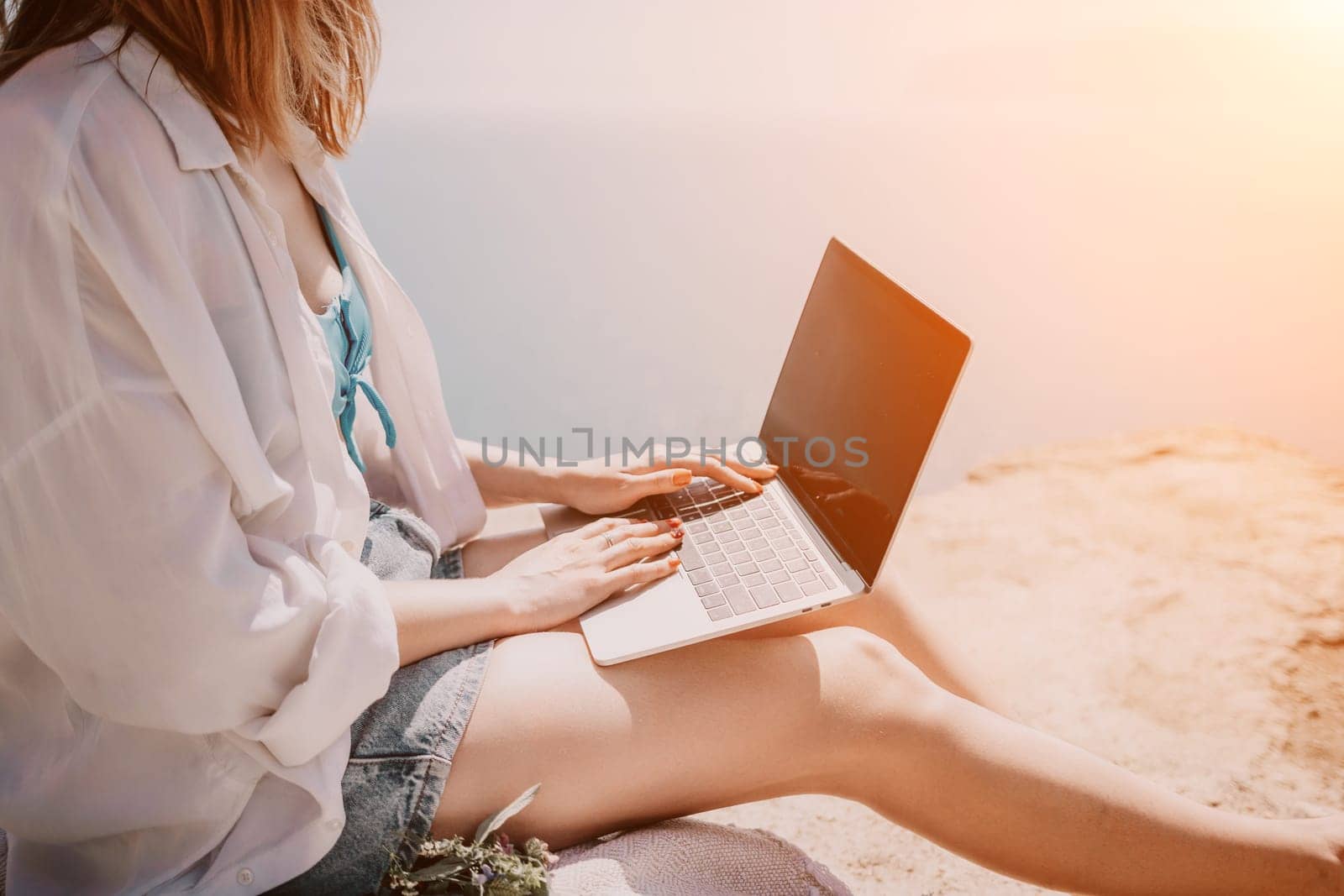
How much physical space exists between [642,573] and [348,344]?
409 millimetres

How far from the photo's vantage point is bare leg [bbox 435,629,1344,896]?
2.85 ft

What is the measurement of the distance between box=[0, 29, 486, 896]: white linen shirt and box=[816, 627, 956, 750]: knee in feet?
1.40

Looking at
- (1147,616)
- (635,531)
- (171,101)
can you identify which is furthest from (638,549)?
(1147,616)

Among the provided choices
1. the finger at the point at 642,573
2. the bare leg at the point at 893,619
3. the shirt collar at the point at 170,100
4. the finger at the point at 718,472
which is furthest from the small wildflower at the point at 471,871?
the shirt collar at the point at 170,100

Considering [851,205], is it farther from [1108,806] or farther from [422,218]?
[1108,806]

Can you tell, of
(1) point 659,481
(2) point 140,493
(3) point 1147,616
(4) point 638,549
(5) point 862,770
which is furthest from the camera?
(3) point 1147,616

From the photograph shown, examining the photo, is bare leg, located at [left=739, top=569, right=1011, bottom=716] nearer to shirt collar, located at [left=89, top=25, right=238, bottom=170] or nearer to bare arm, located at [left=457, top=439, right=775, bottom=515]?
bare arm, located at [left=457, top=439, right=775, bottom=515]

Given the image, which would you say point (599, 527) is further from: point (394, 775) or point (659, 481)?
point (394, 775)

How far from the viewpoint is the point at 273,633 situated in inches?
28.6

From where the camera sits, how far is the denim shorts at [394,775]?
0.81 meters

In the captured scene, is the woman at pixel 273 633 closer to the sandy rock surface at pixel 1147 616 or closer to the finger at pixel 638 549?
the finger at pixel 638 549

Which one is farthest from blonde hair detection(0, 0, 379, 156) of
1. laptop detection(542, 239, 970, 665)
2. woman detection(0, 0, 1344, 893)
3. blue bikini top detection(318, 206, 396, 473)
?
laptop detection(542, 239, 970, 665)

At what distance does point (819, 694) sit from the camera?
0.91 meters

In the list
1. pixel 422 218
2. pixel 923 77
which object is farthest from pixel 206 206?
pixel 923 77
